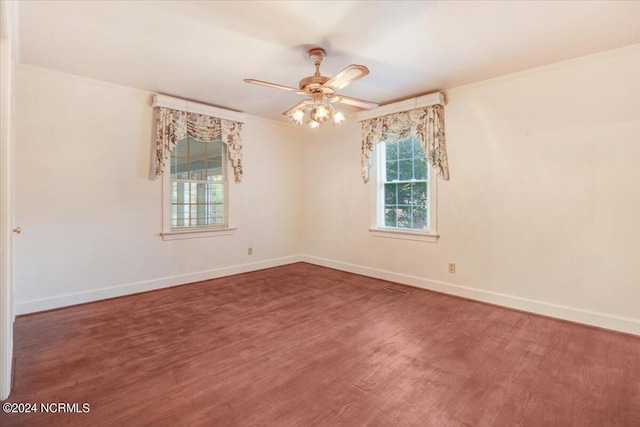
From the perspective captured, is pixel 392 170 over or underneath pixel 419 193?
over

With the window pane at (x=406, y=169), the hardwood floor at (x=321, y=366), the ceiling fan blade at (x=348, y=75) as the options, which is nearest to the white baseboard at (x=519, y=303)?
the hardwood floor at (x=321, y=366)

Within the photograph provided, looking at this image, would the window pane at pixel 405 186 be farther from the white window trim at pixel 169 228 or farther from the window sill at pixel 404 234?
the white window trim at pixel 169 228

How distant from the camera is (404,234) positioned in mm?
4309

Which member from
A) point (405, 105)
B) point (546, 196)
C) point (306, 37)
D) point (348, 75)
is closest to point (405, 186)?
point (405, 105)

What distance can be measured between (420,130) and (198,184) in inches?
131

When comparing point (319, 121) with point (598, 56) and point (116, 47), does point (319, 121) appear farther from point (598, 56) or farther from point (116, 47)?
point (598, 56)

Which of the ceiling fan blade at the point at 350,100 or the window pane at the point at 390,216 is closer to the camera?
the ceiling fan blade at the point at 350,100

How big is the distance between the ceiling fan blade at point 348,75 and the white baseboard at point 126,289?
335 centimetres

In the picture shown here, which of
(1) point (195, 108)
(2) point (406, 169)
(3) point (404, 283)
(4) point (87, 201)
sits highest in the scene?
(1) point (195, 108)

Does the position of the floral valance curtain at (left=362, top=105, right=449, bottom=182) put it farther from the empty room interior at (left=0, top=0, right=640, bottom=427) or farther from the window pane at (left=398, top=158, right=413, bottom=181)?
the window pane at (left=398, top=158, right=413, bottom=181)

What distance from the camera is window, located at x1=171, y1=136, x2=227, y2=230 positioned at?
14.4ft

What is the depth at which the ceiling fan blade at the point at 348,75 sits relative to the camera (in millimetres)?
2219

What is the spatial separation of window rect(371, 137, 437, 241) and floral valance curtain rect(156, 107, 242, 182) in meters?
2.25

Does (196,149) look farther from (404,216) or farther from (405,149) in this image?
(404,216)
